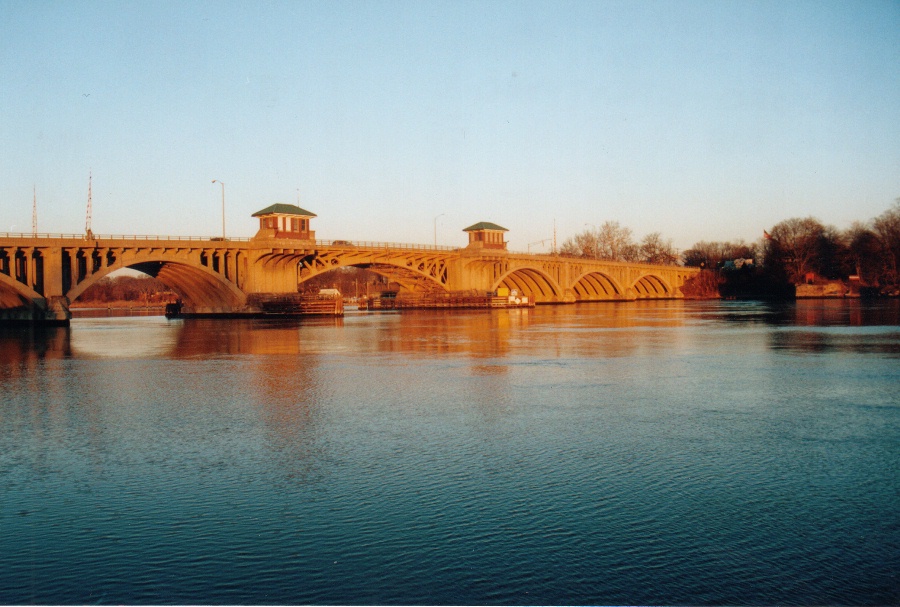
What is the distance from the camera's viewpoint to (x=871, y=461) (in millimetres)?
13367

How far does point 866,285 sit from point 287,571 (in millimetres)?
146945

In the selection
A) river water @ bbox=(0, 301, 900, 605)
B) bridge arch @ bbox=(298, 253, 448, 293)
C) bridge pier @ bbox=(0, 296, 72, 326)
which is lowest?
river water @ bbox=(0, 301, 900, 605)

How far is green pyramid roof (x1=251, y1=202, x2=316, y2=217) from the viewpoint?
3248 inches

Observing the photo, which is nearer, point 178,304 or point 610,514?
point 610,514

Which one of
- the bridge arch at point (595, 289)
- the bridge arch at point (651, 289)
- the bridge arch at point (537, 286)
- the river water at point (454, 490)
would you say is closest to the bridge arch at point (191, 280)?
the river water at point (454, 490)

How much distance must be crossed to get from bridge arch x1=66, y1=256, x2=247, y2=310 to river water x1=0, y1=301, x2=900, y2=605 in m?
46.5

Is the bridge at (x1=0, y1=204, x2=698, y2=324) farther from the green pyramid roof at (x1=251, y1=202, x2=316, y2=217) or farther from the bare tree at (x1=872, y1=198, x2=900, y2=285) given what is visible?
the bare tree at (x1=872, y1=198, x2=900, y2=285)

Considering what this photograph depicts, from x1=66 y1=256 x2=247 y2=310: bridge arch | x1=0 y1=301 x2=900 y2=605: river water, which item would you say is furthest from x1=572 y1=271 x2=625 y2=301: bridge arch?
x1=0 y1=301 x2=900 y2=605: river water

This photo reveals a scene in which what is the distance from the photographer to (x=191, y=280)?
271 feet

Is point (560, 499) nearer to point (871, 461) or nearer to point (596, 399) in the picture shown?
point (871, 461)

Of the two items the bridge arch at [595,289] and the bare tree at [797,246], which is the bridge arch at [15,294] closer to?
the bridge arch at [595,289]

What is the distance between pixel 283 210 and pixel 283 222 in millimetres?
1323

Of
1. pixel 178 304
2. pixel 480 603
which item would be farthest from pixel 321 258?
pixel 480 603

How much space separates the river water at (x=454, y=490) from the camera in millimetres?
8359
